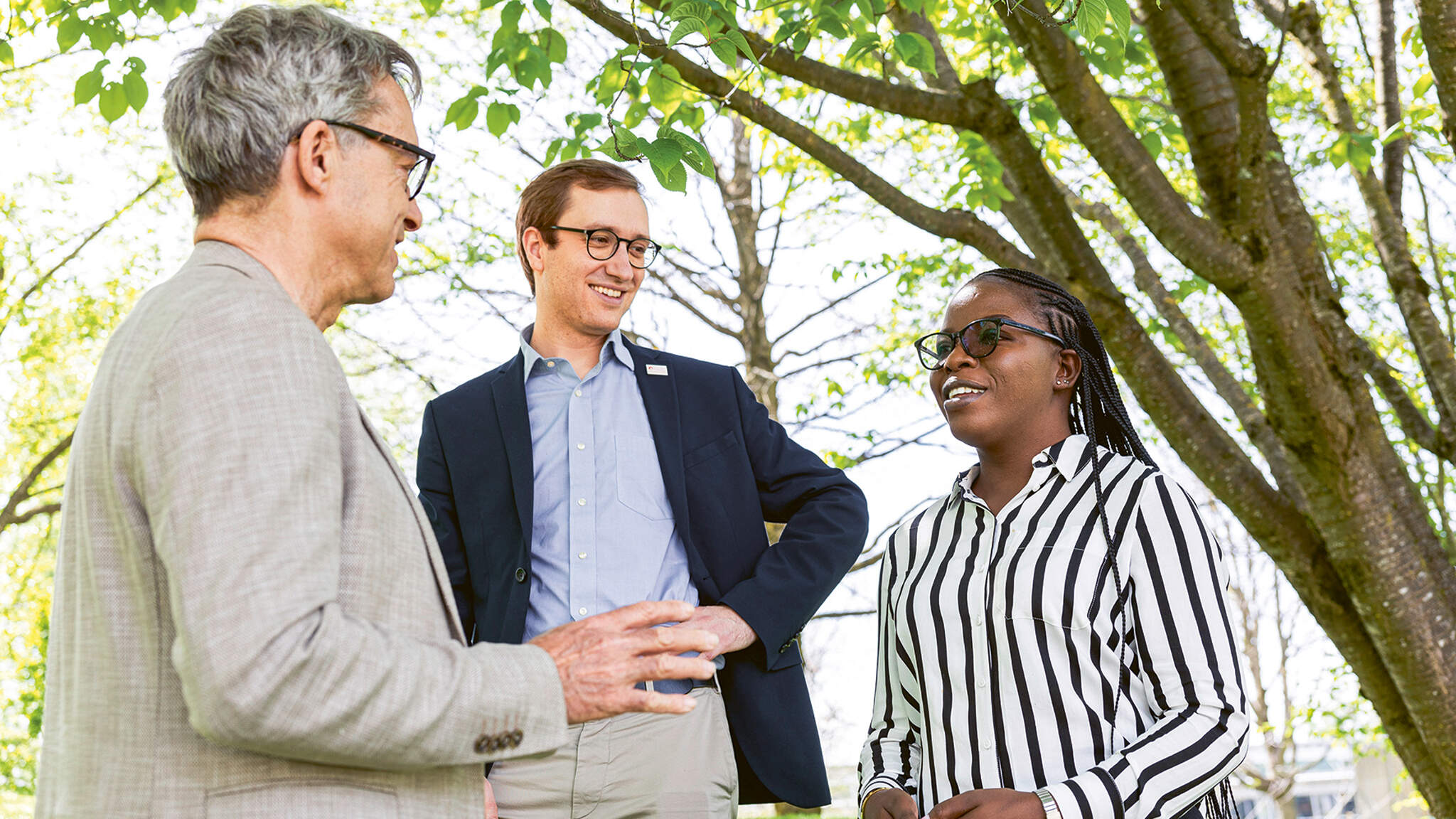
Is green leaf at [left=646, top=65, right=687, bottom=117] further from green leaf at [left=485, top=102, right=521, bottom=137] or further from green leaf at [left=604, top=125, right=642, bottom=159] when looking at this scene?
green leaf at [left=604, top=125, right=642, bottom=159]

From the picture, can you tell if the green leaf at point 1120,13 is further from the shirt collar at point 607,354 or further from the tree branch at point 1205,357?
the tree branch at point 1205,357

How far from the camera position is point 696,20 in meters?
3.73

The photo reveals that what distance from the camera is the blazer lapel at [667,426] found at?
2.90 meters

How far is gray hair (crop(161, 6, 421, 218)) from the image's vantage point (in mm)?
1730

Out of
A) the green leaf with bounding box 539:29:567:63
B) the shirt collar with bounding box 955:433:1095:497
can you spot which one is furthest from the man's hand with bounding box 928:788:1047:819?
the green leaf with bounding box 539:29:567:63

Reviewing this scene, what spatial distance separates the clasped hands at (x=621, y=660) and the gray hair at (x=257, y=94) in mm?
802

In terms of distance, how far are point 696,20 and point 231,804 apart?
9.40 ft

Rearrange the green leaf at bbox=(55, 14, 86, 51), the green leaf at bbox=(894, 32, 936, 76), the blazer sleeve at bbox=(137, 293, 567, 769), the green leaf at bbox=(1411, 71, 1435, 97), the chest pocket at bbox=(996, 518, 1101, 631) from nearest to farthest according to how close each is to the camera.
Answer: the blazer sleeve at bbox=(137, 293, 567, 769)
the chest pocket at bbox=(996, 518, 1101, 631)
the green leaf at bbox=(894, 32, 936, 76)
the green leaf at bbox=(55, 14, 86, 51)
the green leaf at bbox=(1411, 71, 1435, 97)

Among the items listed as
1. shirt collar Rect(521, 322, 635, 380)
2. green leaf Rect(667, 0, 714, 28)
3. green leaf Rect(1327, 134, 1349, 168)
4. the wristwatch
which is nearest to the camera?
the wristwatch

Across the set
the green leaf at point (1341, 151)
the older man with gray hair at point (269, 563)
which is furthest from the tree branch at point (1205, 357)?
the older man with gray hair at point (269, 563)

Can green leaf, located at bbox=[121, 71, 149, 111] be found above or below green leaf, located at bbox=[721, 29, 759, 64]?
above

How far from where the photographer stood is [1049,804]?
2.24 metres

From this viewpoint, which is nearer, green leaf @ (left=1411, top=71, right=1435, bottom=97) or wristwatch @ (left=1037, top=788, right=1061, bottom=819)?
wristwatch @ (left=1037, top=788, right=1061, bottom=819)

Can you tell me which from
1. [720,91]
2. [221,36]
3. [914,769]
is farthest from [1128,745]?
[720,91]
